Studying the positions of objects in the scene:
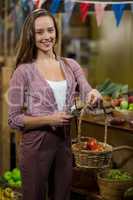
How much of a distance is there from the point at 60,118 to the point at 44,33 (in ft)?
1.56

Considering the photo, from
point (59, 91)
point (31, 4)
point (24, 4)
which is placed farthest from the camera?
point (24, 4)

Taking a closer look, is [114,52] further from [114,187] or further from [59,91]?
[59,91]

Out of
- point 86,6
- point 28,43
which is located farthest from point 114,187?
point 86,6

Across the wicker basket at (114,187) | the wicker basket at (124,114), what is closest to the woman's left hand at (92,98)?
the wicker basket at (124,114)

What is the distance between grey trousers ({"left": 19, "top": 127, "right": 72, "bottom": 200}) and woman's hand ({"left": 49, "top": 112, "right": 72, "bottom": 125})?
125mm

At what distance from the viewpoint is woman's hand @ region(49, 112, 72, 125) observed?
263cm

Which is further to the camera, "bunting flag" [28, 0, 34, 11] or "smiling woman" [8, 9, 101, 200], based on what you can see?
"bunting flag" [28, 0, 34, 11]

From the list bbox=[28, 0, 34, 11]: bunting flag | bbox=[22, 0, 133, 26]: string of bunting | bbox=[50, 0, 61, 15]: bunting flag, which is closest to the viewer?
bbox=[22, 0, 133, 26]: string of bunting

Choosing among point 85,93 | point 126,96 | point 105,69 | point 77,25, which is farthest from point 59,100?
point 77,25

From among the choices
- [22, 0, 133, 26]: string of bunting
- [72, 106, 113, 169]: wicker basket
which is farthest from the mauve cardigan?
[22, 0, 133, 26]: string of bunting

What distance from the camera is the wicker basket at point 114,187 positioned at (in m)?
3.41

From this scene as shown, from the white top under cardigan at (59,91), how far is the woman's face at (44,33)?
0.19 metres

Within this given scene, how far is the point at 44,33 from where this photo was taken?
108 inches

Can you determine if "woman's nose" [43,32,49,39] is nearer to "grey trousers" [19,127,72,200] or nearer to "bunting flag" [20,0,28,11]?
"grey trousers" [19,127,72,200]
